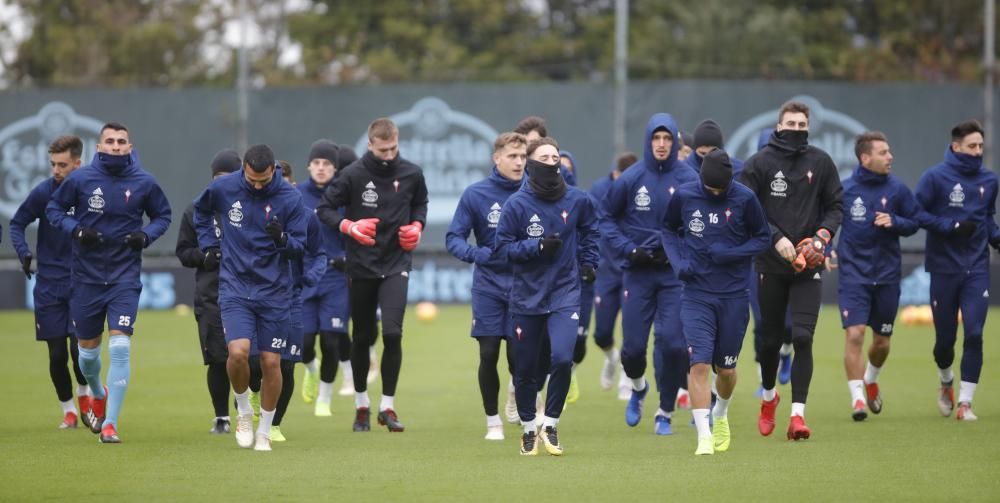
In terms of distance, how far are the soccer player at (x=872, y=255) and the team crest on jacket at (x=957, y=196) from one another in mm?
293

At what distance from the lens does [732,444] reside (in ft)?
36.6

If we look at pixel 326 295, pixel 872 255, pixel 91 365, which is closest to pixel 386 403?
pixel 326 295

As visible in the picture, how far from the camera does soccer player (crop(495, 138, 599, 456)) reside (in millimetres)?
10523

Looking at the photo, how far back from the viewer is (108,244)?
11.6m

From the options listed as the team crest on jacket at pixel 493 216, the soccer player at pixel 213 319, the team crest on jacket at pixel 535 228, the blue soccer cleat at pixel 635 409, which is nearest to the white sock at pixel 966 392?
the blue soccer cleat at pixel 635 409

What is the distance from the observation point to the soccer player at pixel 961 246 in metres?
12.8

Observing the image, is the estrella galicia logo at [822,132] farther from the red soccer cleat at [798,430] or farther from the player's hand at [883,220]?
the red soccer cleat at [798,430]

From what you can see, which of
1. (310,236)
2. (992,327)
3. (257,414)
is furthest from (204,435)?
(992,327)

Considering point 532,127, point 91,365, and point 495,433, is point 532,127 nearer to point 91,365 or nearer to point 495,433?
point 495,433

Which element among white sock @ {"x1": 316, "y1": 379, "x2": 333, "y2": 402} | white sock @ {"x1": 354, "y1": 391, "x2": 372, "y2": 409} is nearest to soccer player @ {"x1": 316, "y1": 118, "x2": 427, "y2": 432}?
white sock @ {"x1": 354, "y1": 391, "x2": 372, "y2": 409}

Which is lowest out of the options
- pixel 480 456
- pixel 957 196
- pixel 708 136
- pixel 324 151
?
pixel 480 456

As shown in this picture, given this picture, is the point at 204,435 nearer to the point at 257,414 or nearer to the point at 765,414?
the point at 257,414

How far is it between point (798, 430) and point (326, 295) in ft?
15.7

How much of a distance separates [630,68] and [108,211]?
19.3 metres
